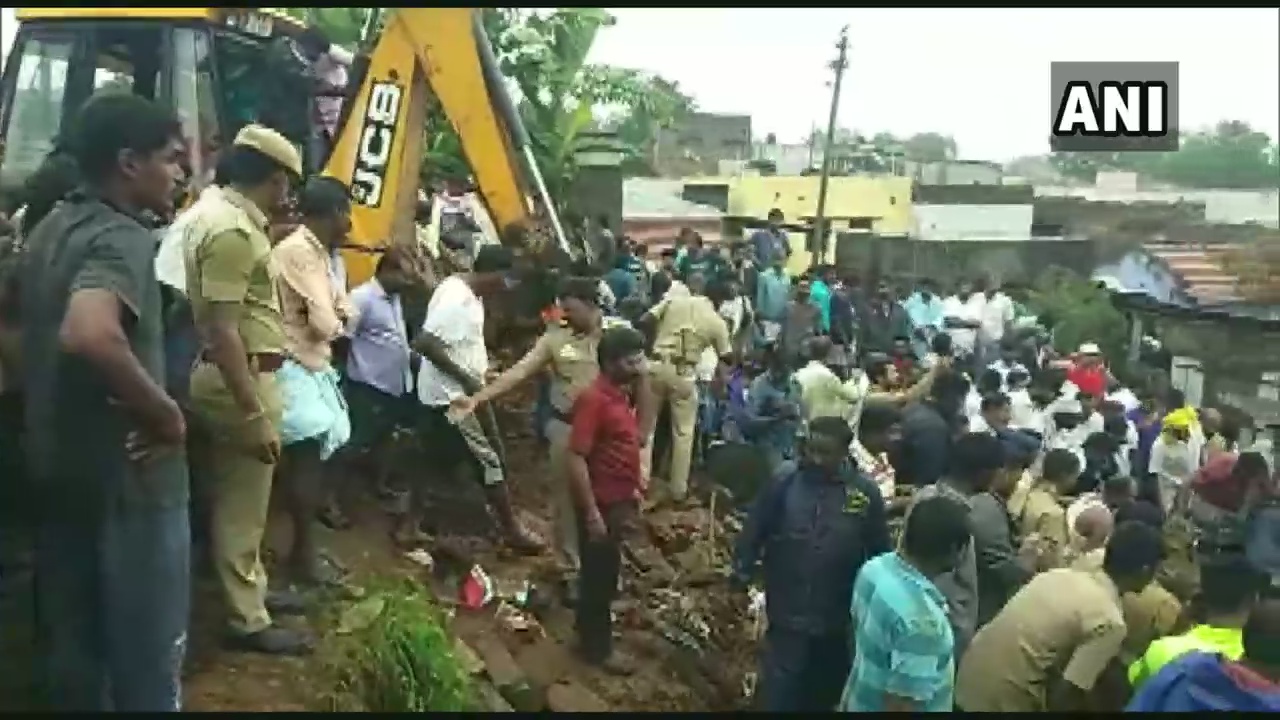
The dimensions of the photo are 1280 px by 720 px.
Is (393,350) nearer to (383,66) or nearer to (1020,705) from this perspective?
(383,66)

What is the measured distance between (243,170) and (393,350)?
1989 mm

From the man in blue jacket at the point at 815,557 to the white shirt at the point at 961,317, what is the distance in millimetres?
9974

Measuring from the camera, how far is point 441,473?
743 centimetres

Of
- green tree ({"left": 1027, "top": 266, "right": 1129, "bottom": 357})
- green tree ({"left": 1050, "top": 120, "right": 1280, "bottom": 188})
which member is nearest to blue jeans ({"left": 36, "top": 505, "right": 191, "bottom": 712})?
green tree ({"left": 1027, "top": 266, "right": 1129, "bottom": 357})

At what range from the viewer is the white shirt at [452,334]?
6.72 m

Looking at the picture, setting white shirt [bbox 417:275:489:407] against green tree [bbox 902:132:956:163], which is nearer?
white shirt [bbox 417:275:489:407]

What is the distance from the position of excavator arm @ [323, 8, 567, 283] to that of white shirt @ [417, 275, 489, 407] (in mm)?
1012

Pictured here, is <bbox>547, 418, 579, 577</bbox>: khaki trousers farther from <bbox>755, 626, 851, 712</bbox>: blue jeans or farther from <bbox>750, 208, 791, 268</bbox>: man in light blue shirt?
<bbox>750, 208, 791, 268</bbox>: man in light blue shirt

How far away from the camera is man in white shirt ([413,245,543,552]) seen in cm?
672

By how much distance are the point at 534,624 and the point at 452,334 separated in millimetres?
1368

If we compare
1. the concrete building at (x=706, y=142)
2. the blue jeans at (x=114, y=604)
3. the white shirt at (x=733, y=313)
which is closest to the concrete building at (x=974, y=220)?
the concrete building at (x=706, y=142)

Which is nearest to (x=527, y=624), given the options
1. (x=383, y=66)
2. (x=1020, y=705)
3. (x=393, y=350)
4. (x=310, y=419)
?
(x=393, y=350)

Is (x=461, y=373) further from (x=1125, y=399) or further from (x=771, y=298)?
(x=771, y=298)

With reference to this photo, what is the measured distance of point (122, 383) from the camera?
3430mm
